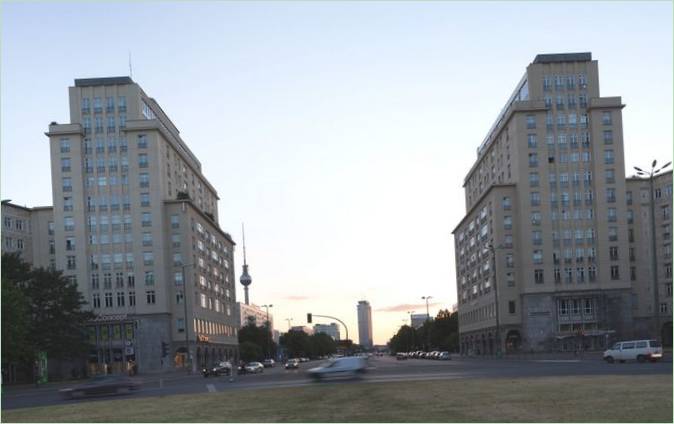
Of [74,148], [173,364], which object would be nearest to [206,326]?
[173,364]

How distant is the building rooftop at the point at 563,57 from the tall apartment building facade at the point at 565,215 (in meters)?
0.15

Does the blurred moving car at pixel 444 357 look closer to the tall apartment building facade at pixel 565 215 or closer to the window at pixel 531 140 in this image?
the tall apartment building facade at pixel 565 215

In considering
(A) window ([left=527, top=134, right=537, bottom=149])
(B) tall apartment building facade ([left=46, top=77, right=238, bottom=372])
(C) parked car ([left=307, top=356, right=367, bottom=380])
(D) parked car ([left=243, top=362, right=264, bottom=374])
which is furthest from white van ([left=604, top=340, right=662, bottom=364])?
(B) tall apartment building facade ([left=46, top=77, right=238, bottom=372])

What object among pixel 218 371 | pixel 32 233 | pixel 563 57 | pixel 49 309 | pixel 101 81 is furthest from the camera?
pixel 32 233

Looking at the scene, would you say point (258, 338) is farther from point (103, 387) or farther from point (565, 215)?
point (103, 387)

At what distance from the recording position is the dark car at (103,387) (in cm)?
4697

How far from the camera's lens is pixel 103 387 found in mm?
48375

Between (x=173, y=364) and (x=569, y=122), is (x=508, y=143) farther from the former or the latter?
(x=173, y=364)

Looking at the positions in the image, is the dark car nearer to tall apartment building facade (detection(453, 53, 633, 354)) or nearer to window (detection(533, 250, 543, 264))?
tall apartment building facade (detection(453, 53, 633, 354))

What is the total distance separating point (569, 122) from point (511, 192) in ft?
44.1

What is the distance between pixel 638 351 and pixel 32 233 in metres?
97.4

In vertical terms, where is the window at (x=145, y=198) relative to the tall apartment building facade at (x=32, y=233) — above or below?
above

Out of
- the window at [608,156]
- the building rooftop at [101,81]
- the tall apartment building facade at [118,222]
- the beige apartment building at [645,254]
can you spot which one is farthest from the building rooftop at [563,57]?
the building rooftop at [101,81]

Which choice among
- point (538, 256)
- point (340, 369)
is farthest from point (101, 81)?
point (340, 369)
